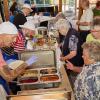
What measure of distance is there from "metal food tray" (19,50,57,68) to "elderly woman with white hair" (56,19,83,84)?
32 cm

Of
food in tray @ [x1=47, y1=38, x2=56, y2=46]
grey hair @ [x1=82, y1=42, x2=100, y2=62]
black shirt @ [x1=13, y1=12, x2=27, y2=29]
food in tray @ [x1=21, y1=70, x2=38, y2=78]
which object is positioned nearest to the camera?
grey hair @ [x1=82, y1=42, x2=100, y2=62]

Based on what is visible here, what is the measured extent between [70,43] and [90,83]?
1.01 m

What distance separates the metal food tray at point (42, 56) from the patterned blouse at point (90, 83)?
24.8 inches

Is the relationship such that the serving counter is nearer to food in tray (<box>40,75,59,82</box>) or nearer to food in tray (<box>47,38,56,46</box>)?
food in tray (<box>40,75,59,82</box>)

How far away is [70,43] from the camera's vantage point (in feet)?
8.38

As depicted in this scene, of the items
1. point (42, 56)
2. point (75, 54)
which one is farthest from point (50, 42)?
point (42, 56)

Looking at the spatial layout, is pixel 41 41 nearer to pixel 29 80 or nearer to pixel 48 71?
pixel 48 71

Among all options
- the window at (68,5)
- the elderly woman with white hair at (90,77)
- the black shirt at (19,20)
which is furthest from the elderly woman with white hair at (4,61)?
the window at (68,5)

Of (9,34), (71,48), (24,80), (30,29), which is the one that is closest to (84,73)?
(24,80)

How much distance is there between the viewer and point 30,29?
9.58 ft

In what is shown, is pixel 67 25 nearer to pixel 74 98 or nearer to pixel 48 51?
pixel 48 51

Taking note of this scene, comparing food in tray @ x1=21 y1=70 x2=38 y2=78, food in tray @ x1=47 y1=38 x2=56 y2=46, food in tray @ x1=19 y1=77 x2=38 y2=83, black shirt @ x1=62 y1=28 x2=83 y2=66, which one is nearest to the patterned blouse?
food in tray @ x1=19 y1=77 x2=38 y2=83

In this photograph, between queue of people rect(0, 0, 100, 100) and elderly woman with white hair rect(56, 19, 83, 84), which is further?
elderly woman with white hair rect(56, 19, 83, 84)

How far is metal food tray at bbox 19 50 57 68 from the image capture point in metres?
2.27
